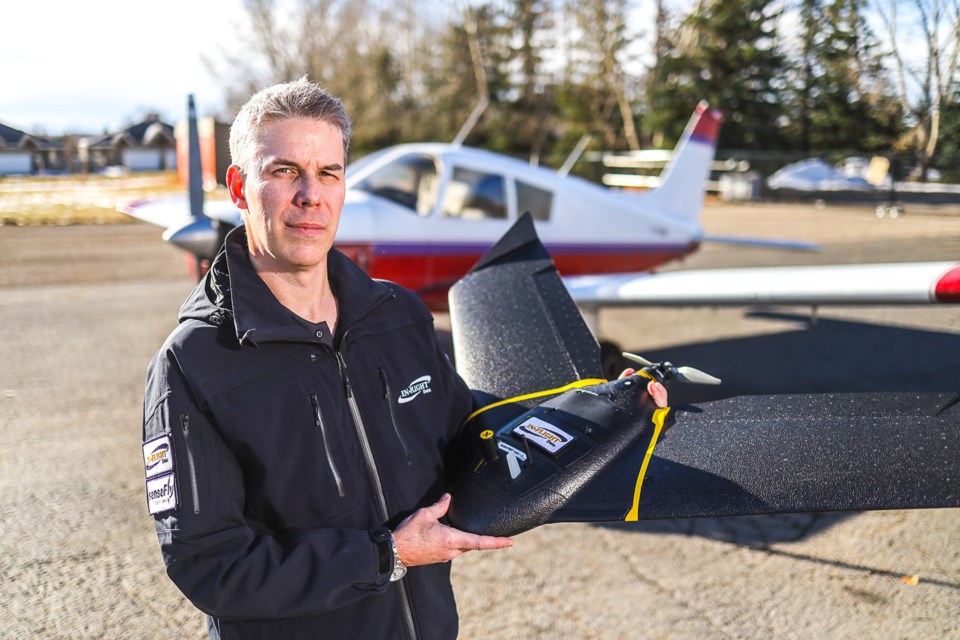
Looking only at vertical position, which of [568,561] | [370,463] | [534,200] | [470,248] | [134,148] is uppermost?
[134,148]

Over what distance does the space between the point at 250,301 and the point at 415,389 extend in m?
0.50

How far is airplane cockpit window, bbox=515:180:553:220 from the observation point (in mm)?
7023

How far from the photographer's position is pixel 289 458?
1.62 meters

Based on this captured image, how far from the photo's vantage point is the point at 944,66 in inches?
117

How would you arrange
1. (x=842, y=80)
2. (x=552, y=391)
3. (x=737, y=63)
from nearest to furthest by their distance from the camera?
1. (x=552, y=391)
2. (x=842, y=80)
3. (x=737, y=63)

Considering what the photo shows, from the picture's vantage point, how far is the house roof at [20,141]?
290 centimetres

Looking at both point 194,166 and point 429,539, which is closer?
point 429,539

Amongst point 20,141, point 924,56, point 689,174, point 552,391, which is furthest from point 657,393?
point 689,174

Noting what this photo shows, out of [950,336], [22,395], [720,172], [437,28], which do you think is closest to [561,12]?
[437,28]

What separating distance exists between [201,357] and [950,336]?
335 inches

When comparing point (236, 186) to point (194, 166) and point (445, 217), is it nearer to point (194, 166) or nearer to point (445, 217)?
point (445, 217)

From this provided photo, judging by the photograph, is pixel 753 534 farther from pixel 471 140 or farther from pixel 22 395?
pixel 471 140

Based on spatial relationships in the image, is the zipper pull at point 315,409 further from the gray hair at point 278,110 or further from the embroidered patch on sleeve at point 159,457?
the gray hair at point 278,110

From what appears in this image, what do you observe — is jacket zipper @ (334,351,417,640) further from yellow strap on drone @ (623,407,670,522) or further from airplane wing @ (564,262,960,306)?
airplane wing @ (564,262,960,306)
